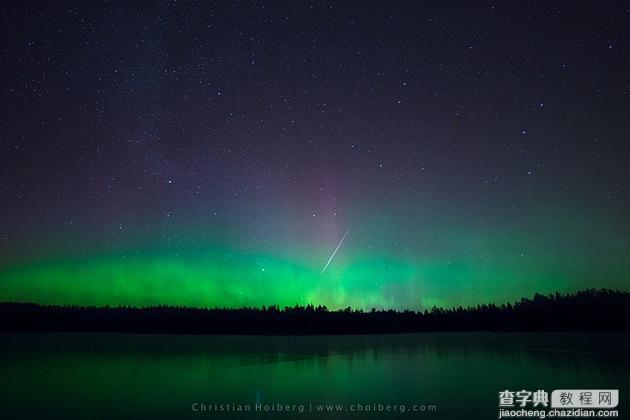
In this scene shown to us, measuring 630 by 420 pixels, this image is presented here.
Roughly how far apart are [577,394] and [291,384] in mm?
12094

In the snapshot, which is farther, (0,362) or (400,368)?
(0,362)

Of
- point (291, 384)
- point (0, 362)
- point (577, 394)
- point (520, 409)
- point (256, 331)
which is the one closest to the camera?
point (520, 409)

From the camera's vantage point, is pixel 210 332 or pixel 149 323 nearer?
pixel 210 332

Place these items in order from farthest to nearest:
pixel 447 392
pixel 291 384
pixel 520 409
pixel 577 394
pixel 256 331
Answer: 1. pixel 256 331
2. pixel 291 384
3. pixel 447 392
4. pixel 577 394
5. pixel 520 409

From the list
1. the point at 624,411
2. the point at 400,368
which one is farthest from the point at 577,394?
the point at 400,368

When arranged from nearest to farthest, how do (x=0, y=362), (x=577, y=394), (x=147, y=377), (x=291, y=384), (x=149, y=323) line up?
(x=577, y=394) → (x=291, y=384) → (x=147, y=377) → (x=0, y=362) → (x=149, y=323)

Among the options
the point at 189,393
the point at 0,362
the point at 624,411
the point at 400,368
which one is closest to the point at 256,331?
the point at 0,362

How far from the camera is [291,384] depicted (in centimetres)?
2172

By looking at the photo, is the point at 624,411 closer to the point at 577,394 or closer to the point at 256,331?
the point at 577,394

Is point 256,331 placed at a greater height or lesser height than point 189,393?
lesser

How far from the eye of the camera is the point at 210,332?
343 feet

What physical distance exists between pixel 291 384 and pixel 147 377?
8.88m

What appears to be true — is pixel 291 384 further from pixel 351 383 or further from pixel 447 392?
pixel 447 392

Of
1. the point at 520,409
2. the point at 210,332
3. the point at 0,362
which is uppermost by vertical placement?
the point at 520,409
